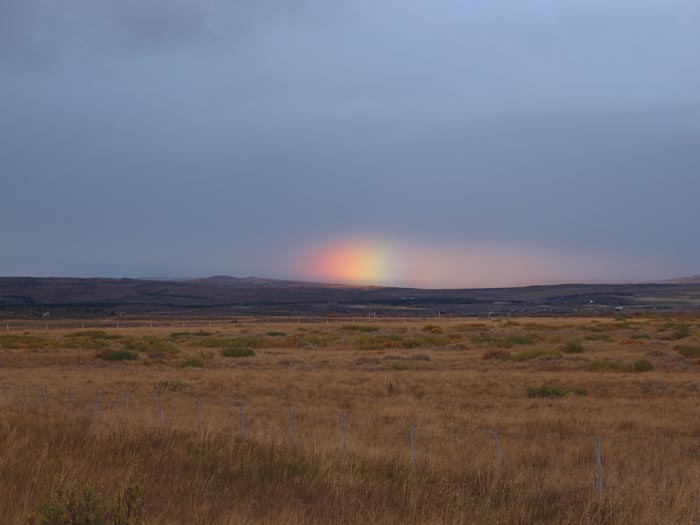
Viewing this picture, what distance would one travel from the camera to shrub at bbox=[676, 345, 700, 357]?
119 ft

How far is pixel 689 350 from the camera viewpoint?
37250mm

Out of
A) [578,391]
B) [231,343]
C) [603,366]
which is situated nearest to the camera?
[578,391]

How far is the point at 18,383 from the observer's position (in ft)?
89.1

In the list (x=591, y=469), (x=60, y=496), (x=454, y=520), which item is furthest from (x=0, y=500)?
(x=591, y=469)

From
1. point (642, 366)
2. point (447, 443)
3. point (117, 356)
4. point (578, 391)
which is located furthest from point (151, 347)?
point (447, 443)

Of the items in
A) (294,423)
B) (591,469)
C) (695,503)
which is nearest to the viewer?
(695,503)

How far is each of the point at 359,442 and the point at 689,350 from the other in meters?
29.4

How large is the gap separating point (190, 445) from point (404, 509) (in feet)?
14.1

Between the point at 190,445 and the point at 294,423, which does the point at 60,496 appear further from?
the point at 294,423

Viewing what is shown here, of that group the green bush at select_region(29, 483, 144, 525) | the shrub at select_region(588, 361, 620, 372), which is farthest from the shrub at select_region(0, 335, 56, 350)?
the green bush at select_region(29, 483, 144, 525)

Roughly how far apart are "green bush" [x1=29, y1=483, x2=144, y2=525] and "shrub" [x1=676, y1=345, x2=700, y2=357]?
35738mm

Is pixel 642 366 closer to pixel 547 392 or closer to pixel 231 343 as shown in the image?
pixel 547 392

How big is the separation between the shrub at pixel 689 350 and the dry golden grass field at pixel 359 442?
1.33 meters

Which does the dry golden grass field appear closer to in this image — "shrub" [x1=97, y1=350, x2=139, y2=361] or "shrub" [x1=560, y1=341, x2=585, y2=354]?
"shrub" [x1=97, y1=350, x2=139, y2=361]
